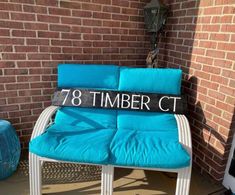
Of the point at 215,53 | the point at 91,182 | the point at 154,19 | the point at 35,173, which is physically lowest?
the point at 91,182

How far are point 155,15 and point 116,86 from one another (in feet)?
2.83

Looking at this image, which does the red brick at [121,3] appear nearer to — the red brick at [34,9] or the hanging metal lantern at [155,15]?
the hanging metal lantern at [155,15]

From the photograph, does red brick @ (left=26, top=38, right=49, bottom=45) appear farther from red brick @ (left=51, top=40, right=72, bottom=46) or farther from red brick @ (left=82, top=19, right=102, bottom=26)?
red brick @ (left=82, top=19, right=102, bottom=26)

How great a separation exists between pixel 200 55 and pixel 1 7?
188 cm

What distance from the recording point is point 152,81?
2.06 meters

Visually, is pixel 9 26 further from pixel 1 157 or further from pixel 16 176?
pixel 16 176

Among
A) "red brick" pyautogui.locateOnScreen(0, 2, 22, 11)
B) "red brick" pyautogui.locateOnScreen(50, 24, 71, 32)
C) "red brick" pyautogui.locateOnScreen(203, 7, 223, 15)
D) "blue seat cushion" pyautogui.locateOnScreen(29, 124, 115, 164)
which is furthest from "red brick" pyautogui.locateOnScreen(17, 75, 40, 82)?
"red brick" pyautogui.locateOnScreen(203, 7, 223, 15)

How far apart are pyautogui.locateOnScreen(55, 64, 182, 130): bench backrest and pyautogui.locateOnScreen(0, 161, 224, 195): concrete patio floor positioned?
49cm

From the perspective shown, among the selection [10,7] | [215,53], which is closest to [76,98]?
[10,7]

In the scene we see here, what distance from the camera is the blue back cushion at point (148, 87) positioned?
6.53ft

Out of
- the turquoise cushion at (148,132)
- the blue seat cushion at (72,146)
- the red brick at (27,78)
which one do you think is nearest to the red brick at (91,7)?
the turquoise cushion at (148,132)

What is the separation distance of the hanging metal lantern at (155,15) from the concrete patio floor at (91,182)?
151 centimetres

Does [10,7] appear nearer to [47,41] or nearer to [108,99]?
[47,41]

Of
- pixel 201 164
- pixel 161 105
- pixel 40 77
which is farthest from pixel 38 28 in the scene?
pixel 201 164
